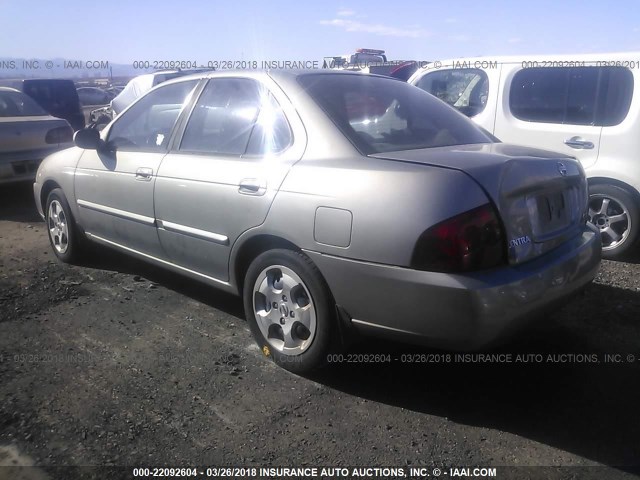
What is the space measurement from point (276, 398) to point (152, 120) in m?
2.32

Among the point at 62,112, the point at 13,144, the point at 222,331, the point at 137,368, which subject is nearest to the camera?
the point at 137,368

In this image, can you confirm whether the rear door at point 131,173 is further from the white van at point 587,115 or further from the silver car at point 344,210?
the white van at point 587,115

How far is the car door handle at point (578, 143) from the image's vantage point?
5.05 meters

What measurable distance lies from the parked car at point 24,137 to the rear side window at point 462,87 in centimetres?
494

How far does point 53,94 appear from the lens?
13.3 metres

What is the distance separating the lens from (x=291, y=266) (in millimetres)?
2904

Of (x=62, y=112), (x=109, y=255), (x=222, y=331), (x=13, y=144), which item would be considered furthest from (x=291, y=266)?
(x=62, y=112)

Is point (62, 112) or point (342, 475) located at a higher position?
point (62, 112)

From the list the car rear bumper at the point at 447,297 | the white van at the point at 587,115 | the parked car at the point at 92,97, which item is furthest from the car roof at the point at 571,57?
the parked car at the point at 92,97

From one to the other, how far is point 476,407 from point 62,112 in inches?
522

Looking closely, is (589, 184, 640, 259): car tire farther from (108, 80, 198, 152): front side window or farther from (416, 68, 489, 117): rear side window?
(108, 80, 198, 152): front side window

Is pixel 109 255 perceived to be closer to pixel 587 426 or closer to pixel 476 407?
pixel 476 407

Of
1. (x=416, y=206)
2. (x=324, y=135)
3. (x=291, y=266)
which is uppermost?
(x=324, y=135)

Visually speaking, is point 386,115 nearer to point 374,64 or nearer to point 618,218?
point 618,218
